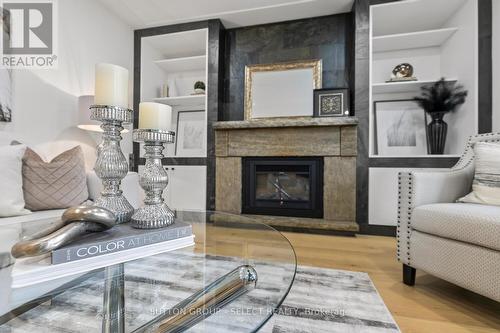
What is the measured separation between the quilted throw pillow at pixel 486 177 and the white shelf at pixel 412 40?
1567 millimetres

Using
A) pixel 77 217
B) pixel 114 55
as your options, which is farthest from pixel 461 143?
pixel 114 55

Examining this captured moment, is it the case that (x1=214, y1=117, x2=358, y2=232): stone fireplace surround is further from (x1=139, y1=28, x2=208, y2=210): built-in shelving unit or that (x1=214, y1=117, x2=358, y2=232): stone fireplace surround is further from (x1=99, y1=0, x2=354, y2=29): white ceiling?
(x1=99, y1=0, x2=354, y2=29): white ceiling

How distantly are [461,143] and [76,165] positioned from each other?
3.29m

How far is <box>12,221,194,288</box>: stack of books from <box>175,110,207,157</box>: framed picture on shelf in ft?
8.17

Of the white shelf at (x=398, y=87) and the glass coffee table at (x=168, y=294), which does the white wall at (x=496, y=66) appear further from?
the glass coffee table at (x=168, y=294)

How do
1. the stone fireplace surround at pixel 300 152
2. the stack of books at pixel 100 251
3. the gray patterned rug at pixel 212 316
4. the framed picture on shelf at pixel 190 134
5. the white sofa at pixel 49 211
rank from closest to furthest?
the stack of books at pixel 100 251, the gray patterned rug at pixel 212 316, the white sofa at pixel 49 211, the stone fireplace surround at pixel 300 152, the framed picture on shelf at pixel 190 134

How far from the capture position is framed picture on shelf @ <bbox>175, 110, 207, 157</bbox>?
3.20 m

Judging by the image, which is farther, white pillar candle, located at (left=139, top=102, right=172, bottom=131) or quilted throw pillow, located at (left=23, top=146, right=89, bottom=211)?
quilted throw pillow, located at (left=23, top=146, right=89, bottom=211)

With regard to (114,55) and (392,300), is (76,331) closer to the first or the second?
(392,300)

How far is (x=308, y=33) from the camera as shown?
2.82 m

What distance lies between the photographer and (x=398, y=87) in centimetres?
253

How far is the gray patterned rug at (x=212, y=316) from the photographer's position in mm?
631
